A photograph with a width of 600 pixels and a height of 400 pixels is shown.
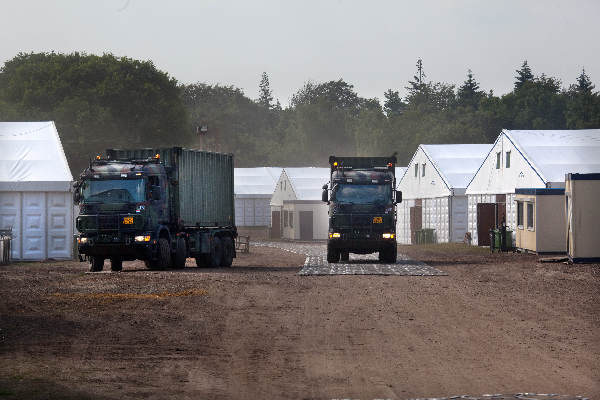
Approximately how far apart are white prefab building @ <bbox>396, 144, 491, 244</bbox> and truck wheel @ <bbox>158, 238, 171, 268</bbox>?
26.2 meters

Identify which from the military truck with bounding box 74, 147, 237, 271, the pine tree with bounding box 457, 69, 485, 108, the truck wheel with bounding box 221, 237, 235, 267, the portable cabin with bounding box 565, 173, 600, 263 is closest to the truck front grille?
the military truck with bounding box 74, 147, 237, 271

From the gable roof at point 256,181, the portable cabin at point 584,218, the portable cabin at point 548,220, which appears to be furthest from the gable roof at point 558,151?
the gable roof at point 256,181

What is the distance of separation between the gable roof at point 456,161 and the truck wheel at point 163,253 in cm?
2656

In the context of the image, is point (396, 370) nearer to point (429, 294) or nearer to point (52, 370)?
point (52, 370)

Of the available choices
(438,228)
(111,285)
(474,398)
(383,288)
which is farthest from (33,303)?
(438,228)

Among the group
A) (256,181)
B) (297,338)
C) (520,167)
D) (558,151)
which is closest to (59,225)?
(520,167)

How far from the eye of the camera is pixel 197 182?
34312mm

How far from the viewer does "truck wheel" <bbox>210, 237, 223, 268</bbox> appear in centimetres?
3562

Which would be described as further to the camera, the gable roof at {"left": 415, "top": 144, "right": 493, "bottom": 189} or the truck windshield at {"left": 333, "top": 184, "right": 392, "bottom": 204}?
the gable roof at {"left": 415, "top": 144, "right": 493, "bottom": 189}

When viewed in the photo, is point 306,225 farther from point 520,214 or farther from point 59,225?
point 59,225

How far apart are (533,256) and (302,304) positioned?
72.0 ft

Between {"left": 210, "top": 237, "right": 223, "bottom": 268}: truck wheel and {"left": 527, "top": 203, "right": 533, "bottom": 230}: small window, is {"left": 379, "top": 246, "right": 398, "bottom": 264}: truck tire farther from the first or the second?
{"left": 527, "top": 203, "right": 533, "bottom": 230}: small window

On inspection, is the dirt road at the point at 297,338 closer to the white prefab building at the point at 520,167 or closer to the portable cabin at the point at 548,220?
the portable cabin at the point at 548,220

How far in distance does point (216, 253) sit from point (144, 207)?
5.36m
